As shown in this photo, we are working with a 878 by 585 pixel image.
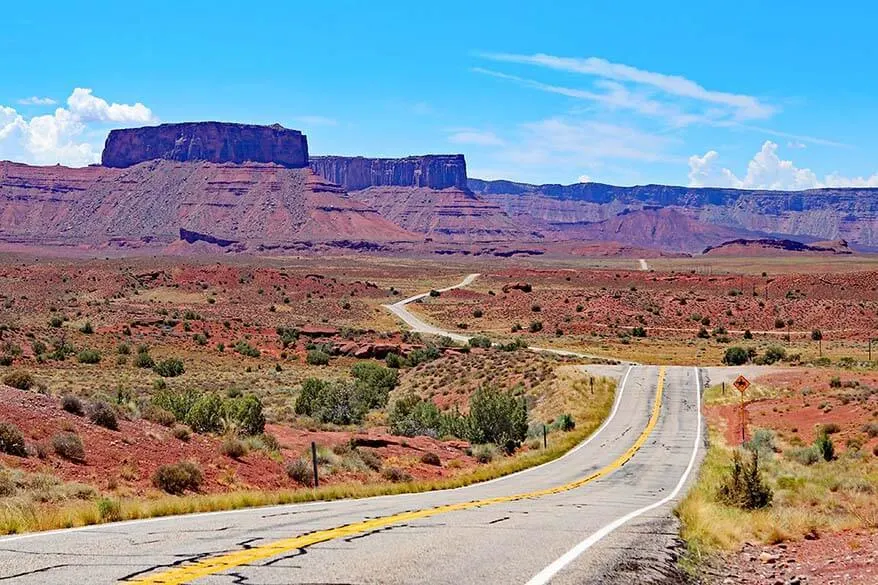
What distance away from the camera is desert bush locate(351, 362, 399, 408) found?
4659 centimetres


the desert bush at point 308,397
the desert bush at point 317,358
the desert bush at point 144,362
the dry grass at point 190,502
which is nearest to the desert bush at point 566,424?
the dry grass at point 190,502

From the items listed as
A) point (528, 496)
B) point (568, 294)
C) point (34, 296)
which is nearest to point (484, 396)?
point (528, 496)

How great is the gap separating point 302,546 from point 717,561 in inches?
181

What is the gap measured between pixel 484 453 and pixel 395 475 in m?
6.67

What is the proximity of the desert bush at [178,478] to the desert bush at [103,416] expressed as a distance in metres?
3.01

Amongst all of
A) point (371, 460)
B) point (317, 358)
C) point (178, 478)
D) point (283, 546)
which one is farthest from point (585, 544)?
point (317, 358)

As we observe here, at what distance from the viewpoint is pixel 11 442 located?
1550cm

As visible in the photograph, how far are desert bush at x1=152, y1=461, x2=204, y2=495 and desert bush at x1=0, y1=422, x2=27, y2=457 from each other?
2.30 m

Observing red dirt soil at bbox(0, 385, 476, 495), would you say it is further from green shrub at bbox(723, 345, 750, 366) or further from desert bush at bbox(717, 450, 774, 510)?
green shrub at bbox(723, 345, 750, 366)

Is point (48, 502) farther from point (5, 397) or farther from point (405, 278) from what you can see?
point (405, 278)

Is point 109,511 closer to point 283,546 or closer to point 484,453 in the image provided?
point 283,546

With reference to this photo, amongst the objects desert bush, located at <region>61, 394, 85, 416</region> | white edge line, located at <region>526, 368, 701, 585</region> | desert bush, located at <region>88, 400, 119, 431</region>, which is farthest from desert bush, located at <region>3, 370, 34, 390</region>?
white edge line, located at <region>526, 368, 701, 585</region>

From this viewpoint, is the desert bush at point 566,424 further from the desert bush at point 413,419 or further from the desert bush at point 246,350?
the desert bush at point 246,350

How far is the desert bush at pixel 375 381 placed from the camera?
1834 inches
